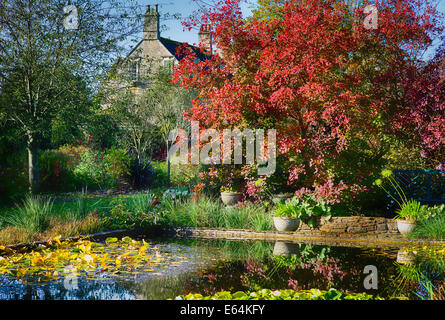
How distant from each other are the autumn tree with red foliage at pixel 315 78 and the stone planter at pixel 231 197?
1355 millimetres

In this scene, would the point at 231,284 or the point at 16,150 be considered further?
the point at 16,150

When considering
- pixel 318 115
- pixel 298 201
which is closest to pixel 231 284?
pixel 298 201

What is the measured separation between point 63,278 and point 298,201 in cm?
468

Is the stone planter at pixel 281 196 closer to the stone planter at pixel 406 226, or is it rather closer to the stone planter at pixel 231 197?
the stone planter at pixel 231 197

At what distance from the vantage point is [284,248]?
734cm

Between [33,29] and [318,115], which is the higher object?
[33,29]

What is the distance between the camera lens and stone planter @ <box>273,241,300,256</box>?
6934mm

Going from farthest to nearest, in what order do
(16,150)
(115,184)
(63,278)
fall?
(115,184) < (16,150) < (63,278)

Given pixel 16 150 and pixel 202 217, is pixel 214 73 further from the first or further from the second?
pixel 16 150

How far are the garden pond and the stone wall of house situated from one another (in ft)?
2.75

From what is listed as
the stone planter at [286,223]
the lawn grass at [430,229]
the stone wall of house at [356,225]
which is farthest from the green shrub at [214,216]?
the lawn grass at [430,229]

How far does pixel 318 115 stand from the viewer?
28.6ft

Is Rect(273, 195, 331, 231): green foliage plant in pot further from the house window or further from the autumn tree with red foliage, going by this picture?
the house window

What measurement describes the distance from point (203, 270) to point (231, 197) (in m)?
4.32
